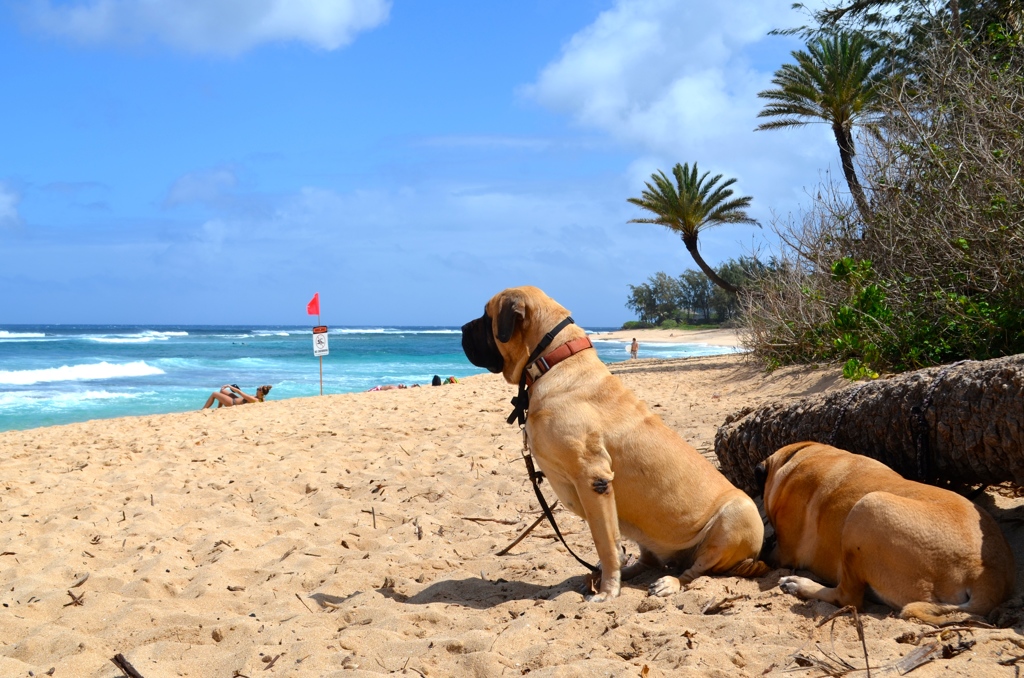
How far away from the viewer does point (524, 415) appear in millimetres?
4539

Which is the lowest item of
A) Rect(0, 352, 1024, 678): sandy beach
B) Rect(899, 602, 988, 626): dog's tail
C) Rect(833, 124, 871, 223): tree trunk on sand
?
Rect(0, 352, 1024, 678): sandy beach

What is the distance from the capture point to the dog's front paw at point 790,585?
12.2 feet

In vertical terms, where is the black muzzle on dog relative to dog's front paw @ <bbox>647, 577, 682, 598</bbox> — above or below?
above

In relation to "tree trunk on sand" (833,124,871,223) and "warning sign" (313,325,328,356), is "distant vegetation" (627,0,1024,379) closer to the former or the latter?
"tree trunk on sand" (833,124,871,223)

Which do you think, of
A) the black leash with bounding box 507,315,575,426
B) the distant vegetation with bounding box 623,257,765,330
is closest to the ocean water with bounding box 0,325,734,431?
the black leash with bounding box 507,315,575,426

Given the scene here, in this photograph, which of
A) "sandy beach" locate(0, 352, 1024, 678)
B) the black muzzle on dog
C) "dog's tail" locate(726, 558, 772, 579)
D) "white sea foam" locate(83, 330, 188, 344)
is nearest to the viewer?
"sandy beach" locate(0, 352, 1024, 678)

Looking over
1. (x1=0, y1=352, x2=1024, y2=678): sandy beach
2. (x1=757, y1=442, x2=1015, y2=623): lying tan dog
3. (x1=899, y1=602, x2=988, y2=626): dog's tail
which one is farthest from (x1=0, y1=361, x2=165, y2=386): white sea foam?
(x1=899, y1=602, x2=988, y2=626): dog's tail

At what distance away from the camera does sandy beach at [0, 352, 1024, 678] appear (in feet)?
10.8

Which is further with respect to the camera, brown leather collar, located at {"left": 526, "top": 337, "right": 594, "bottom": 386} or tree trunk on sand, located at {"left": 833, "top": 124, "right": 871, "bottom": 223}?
tree trunk on sand, located at {"left": 833, "top": 124, "right": 871, "bottom": 223}

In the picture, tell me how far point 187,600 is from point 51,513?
2858 millimetres

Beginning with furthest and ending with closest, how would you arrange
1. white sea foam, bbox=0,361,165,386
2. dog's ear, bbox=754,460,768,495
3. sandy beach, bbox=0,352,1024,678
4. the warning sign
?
white sea foam, bbox=0,361,165,386 → the warning sign → dog's ear, bbox=754,460,768,495 → sandy beach, bbox=0,352,1024,678

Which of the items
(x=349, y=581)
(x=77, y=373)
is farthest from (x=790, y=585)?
(x=77, y=373)

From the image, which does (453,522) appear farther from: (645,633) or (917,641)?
(917,641)

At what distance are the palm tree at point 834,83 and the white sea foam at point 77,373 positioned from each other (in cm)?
2835
